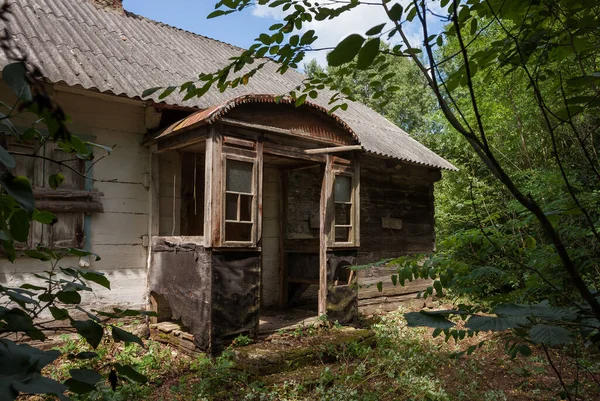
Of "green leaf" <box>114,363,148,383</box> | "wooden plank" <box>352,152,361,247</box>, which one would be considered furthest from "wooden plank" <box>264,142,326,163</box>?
"green leaf" <box>114,363,148,383</box>

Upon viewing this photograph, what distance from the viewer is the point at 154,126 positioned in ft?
20.4

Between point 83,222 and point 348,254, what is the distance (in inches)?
148

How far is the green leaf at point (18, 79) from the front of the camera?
0.71 m

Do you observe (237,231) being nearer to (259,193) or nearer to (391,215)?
(259,193)

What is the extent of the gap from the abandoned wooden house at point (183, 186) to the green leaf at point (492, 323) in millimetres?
3632

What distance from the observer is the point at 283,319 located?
6824mm

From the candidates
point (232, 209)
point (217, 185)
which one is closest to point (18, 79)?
point (217, 185)

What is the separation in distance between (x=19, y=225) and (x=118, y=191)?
5.45 metres

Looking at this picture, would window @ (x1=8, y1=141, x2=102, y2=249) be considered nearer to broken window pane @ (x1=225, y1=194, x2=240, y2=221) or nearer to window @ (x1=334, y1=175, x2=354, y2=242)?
broken window pane @ (x1=225, y1=194, x2=240, y2=221)

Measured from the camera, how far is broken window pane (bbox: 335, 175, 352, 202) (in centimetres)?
679

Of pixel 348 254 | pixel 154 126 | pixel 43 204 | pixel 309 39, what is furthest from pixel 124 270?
pixel 309 39

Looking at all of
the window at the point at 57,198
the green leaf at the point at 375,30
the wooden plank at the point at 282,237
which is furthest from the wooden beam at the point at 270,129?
the green leaf at the point at 375,30

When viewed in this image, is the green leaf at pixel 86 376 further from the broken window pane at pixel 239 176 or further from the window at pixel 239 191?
the broken window pane at pixel 239 176

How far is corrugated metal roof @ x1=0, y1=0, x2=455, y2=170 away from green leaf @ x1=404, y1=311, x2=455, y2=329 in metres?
4.08
